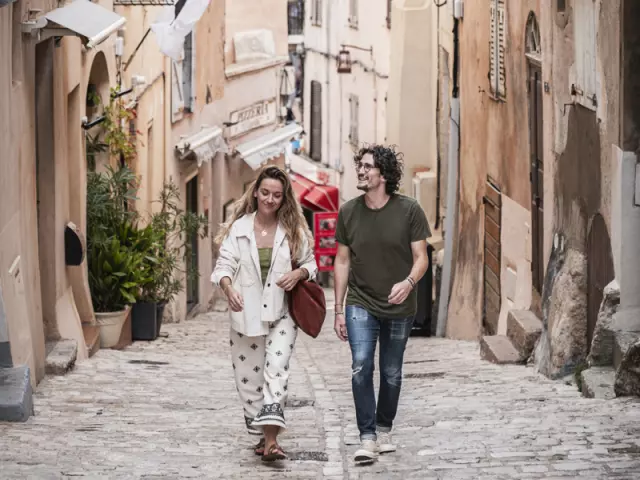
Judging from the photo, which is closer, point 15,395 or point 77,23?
point 15,395

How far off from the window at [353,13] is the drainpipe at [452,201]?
14.4 meters

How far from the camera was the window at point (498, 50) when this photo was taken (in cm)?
1572

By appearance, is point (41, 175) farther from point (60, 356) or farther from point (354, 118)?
point (354, 118)

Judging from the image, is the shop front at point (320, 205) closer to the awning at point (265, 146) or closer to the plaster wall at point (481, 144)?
the awning at point (265, 146)

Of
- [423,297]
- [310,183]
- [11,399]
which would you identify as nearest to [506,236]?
[423,297]

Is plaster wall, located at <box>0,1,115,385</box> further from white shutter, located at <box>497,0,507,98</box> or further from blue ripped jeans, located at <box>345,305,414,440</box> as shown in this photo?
white shutter, located at <box>497,0,507,98</box>

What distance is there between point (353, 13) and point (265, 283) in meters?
27.5

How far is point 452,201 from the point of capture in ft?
64.8

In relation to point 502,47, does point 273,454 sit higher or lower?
lower

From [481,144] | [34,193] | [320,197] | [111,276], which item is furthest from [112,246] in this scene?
[320,197]

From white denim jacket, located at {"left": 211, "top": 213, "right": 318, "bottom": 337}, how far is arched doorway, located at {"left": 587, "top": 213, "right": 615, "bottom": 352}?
121 inches

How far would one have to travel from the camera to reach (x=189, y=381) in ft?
40.1

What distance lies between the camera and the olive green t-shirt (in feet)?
25.8

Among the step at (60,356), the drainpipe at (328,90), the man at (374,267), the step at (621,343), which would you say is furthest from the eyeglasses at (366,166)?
the drainpipe at (328,90)
